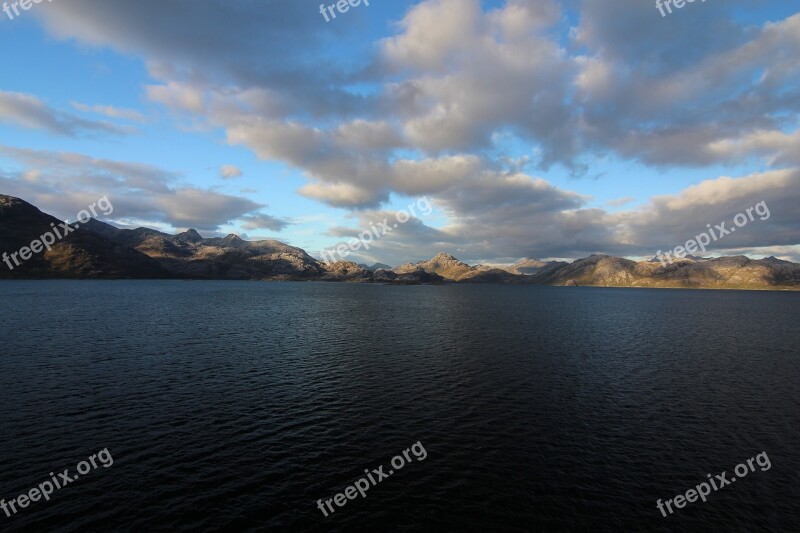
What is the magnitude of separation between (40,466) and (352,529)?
101 ft

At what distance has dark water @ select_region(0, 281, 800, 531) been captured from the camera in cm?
3170

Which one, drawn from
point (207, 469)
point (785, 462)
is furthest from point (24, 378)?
point (785, 462)

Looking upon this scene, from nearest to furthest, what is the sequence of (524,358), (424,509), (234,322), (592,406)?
(424,509) < (592,406) < (524,358) < (234,322)

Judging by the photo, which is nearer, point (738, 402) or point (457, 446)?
point (457, 446)

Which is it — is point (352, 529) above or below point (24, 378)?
below

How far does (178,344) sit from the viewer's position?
89.9 m

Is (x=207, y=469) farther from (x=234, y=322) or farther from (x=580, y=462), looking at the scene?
(x=234, y=322)

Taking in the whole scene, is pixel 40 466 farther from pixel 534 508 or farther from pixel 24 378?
pixel 534 508

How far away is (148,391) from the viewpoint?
185 feet

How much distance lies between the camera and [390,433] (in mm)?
45625

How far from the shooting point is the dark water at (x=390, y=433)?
104ft

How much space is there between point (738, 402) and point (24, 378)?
365 feet

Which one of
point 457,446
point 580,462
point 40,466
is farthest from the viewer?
point 457,446

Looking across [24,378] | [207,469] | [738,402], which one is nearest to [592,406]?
[738,402]
